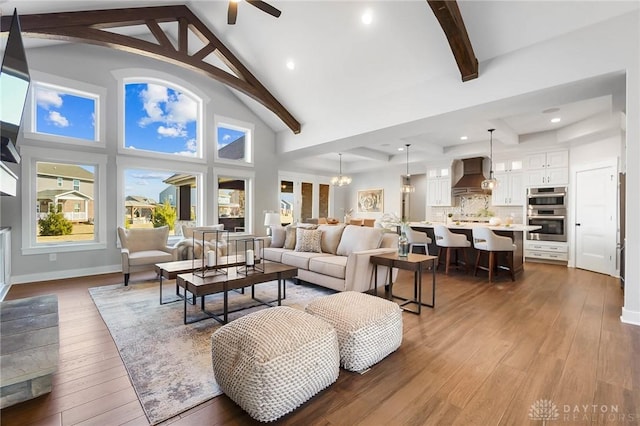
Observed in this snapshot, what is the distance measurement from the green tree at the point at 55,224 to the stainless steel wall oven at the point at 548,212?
32.1 feet

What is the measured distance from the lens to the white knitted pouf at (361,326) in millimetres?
2029

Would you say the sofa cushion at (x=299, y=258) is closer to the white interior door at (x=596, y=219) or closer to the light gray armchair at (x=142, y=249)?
the light gray armchair at (x=142, y=249)

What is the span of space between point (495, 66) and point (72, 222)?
24.0 ft

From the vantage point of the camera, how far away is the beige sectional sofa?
362 centimetres

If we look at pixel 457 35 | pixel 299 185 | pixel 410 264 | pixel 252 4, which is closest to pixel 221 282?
pixel 410 264

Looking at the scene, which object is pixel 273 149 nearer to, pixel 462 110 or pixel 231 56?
pixel 231 56

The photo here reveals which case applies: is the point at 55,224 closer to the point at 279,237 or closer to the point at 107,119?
the point at 107,119

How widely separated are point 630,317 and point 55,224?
328 inches

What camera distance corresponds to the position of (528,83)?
11.0 feet

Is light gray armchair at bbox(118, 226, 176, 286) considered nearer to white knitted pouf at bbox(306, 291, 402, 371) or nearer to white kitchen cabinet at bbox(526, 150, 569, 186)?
white knitted pouf at bbox(306, 291, 402, 371)

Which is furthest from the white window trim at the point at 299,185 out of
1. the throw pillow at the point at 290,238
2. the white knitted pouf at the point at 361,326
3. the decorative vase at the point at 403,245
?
the white knitted pouf at the point at 361,326

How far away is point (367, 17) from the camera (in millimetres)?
3766

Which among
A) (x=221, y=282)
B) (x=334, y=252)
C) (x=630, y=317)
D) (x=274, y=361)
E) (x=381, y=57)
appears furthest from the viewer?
(x=334, y=252)

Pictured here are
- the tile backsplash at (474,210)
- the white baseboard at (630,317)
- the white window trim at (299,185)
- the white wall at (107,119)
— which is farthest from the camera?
the white window trim at (299,185)
